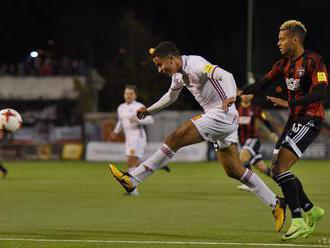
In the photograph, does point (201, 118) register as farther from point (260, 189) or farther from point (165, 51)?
point (260, 189)

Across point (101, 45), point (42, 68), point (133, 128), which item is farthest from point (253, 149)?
point (101, 45)

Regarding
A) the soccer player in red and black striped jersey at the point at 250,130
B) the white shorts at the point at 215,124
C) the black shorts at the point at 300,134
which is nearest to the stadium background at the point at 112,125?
the soccer player in red and black striped jersey at the point at 250,130

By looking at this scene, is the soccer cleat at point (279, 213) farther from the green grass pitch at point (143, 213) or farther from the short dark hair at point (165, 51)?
the short dark hair at point (165, 51)

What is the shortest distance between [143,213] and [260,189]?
3040 millimetres

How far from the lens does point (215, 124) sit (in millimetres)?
10984

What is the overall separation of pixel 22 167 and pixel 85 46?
32.9m

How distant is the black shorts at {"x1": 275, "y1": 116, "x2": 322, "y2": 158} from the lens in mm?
10219

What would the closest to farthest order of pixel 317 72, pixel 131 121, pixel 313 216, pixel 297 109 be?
pixel 317 72 → pixel 297 109 → pixel 313 216 → pixel 131 121

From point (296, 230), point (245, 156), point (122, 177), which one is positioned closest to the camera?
point (296, 230)

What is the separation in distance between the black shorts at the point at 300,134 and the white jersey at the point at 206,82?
901mm

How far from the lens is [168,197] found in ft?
55.5

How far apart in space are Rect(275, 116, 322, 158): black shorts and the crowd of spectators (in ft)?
149

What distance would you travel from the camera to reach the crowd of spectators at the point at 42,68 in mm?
55219

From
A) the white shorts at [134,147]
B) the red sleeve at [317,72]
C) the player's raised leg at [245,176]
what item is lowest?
the white shorts at [134,147]
